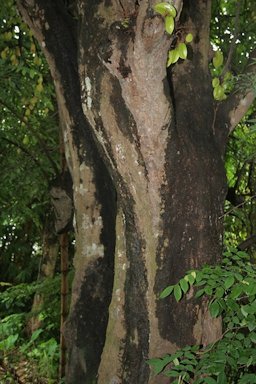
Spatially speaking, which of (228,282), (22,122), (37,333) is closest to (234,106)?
(228,282)

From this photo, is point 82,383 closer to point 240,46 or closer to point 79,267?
point 79,267

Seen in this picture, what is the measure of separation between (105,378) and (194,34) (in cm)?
213

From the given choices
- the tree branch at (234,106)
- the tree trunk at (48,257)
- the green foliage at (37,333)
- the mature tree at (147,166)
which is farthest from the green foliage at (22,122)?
the tree branch at (234,106)

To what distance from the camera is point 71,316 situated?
120 inches

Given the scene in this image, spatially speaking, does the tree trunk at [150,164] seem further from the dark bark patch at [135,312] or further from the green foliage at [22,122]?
the green foliage at [22,122]

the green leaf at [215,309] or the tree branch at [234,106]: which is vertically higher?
the tree branch at [234,106]

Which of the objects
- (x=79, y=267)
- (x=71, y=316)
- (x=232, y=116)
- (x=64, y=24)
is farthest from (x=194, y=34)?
(x=71, y=316)

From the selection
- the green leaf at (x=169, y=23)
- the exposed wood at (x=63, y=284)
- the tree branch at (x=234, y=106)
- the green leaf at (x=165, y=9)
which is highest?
the tree branch at (x=234, y=106)

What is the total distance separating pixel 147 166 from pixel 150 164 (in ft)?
0.06

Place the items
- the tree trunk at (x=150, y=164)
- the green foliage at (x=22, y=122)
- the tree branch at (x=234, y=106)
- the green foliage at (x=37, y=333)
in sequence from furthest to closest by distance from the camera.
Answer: the green foliage at (x=37, y=333), the green foliage at (x=22, y=122), the tree branch at (x=234, y=106), the tree trunk at (x=150, y=164)

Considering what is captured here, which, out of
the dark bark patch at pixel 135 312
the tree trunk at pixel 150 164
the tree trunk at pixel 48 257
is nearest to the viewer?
the tree trunk at pixel 150 164

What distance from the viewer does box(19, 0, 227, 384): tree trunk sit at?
209cm

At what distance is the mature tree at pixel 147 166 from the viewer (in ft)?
6.89

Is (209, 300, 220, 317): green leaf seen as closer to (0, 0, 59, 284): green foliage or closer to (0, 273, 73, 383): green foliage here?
(0, 0, 59, 284): green foliage
